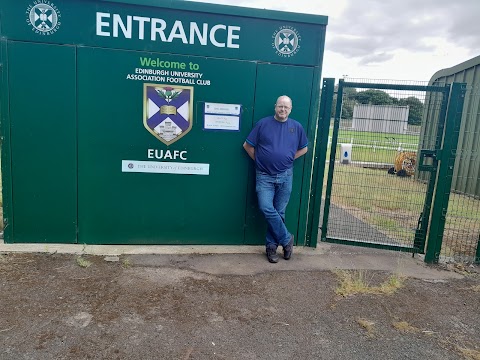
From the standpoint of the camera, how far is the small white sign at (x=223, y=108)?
464cm

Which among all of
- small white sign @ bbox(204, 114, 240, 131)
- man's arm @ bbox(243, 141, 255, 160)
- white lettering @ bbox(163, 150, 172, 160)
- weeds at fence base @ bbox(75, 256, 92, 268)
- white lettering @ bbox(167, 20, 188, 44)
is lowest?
weeds at fence base @ bbox(75, 256, 92, 268)

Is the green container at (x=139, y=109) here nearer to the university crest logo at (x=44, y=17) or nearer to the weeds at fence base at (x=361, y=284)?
the university crest logo at (x=44, y=17)

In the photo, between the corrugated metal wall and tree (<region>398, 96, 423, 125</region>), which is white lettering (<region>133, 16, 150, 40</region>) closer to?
tree (<region>398, 96, 423, 125</region>)

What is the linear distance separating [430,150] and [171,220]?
10.7 feet

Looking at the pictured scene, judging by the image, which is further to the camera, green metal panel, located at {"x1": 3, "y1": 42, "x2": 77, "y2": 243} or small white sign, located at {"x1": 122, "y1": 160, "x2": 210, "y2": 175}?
small white sign, located at {"x1": 122, "y1": 160, "x2": 210, "y2": 175}

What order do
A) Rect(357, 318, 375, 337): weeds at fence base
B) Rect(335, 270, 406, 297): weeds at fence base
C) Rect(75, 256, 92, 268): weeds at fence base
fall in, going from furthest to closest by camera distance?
Rect(75, 256, 92, 268): weeds at fence base → Rect(335, 270, 406, 297): weeds at fence base → Rect(357, 318, 375, 337): weeds at fence base

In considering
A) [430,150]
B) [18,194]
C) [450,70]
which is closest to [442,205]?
[430,150]

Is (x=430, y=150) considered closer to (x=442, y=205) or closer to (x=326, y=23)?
(x=442, y=205)

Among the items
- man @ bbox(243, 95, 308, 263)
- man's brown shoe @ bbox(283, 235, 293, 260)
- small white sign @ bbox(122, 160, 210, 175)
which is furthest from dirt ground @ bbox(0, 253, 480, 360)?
small white sign @ bbox(122, 160, 210, 175)

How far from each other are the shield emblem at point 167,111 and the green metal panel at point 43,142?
854 mm

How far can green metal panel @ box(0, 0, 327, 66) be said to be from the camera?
14.0 ft

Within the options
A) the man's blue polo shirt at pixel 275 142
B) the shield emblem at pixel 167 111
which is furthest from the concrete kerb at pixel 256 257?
the shield emblem at pixel 167 111

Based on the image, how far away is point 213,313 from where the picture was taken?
336 centimetres

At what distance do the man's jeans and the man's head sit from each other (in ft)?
2.17
